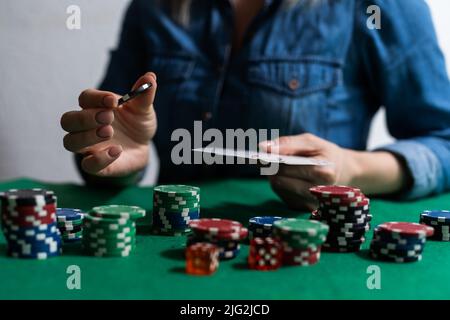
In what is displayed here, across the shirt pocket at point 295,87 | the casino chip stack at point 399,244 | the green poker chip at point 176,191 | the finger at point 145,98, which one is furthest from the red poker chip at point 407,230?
the shirt pocket at point 295,87

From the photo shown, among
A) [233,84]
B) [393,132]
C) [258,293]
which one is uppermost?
[233,84]

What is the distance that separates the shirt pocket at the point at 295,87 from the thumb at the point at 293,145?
0.38 metres

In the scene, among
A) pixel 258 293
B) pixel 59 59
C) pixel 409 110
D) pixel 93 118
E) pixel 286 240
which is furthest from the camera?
pixel 409 110

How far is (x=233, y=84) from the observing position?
1790 mm

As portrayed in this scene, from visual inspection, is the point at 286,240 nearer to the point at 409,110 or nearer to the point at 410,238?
the point at 410,238

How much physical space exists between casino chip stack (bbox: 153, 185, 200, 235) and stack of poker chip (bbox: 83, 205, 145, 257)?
0.14 metres

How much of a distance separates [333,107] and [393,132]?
0.68 ft

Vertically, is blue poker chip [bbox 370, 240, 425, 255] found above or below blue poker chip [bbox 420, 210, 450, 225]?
below

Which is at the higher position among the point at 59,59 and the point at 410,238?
the point at 59,59

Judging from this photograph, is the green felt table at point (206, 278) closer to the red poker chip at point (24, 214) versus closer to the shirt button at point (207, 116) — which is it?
the red poker chip at point (24, 214)

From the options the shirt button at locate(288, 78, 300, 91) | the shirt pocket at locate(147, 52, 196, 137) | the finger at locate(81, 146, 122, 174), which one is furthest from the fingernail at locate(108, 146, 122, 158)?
the shirt button at locate(288, 78, 300, 91)

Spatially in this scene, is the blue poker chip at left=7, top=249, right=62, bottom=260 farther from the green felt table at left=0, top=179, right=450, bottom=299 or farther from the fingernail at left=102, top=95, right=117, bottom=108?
the fingernail at left=102, top=95, right=117, bottom=108

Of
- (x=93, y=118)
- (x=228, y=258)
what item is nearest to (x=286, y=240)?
(x=228, y=258)

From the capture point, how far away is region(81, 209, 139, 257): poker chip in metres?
0.95
